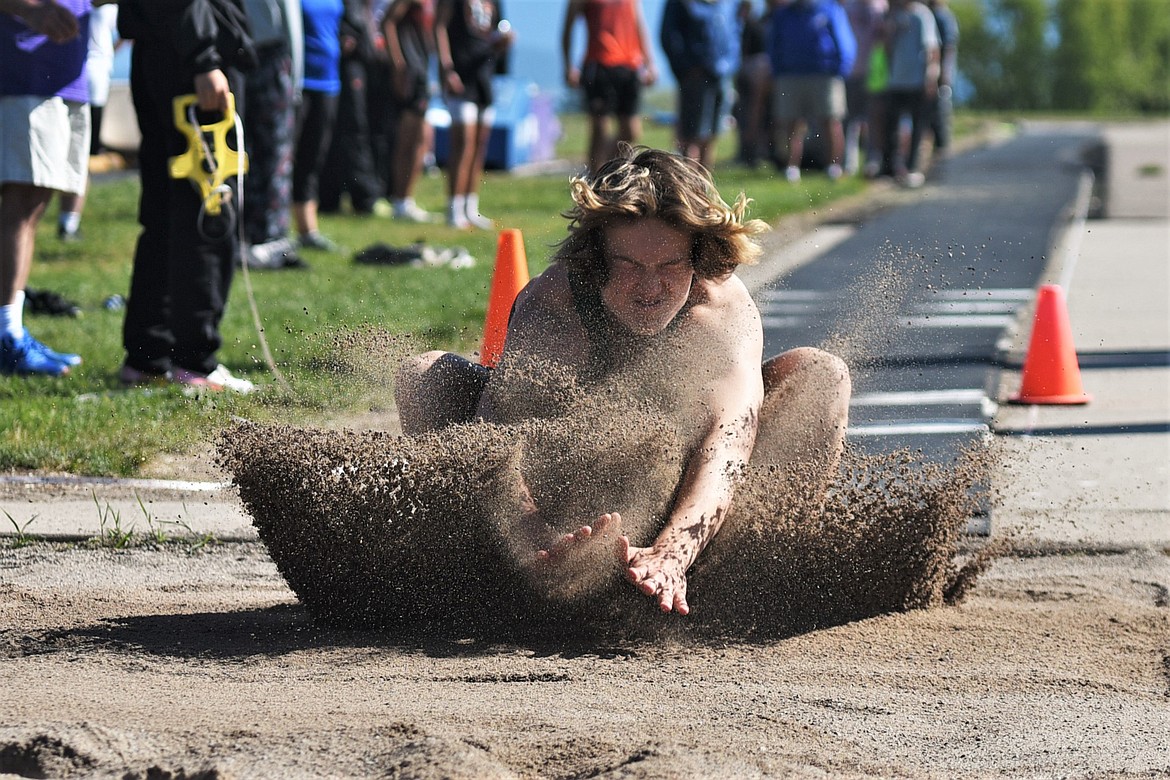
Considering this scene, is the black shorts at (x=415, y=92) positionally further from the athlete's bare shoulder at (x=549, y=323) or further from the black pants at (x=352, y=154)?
the athlete's bare shoulder at (x=549, y=323)

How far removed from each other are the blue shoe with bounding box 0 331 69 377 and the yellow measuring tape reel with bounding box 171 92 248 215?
1.01 meters

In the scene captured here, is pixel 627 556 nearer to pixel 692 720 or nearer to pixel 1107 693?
pixel 692 720

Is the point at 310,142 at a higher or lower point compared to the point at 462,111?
lower

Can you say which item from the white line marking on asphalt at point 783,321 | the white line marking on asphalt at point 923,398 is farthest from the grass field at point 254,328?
the white line marking on asphalt at point 923,398

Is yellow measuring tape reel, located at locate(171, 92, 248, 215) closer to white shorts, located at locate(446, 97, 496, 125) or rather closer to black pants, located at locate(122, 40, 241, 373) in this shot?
black pants, located at locate(122, 40, 241, 373)

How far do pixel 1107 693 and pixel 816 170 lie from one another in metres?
16.3

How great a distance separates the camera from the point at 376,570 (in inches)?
151

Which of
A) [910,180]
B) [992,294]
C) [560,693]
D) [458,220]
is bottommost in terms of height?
[910,180]

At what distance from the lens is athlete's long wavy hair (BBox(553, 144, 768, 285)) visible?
3.89 meters

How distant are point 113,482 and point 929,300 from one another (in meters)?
5.43

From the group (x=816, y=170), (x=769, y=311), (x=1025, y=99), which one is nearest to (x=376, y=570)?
(x=769, y=311)

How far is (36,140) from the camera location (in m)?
6.30

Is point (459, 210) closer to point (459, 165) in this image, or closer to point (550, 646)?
point (459, 165)

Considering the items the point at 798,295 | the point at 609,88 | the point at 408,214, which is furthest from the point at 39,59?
the point at 609,88
